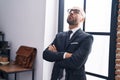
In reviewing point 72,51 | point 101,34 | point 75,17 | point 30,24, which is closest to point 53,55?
point 72,51

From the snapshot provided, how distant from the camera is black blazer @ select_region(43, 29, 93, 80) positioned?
2.21 metres

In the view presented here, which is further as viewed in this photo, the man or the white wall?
the white wall

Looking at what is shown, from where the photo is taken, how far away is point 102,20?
2.69 meters

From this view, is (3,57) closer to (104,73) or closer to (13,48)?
(13,48)

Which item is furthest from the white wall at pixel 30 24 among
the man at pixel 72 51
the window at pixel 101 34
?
the man at pixel 72 51

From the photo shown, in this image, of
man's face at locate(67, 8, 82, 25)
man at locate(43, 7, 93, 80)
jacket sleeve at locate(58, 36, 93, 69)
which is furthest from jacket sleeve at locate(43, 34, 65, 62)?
man's face at locate(67, 8, 82, 25)

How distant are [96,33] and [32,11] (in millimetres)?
1296

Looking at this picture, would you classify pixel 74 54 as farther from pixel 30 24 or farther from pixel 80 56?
pixel 30 24

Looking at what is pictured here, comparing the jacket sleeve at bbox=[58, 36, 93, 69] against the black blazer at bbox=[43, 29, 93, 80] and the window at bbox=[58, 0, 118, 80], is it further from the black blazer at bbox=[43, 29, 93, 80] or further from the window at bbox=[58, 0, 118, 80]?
the window at bbox=[58, 0, 118, 80]

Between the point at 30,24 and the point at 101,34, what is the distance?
1.40 meters

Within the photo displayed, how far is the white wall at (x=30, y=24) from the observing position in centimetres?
322

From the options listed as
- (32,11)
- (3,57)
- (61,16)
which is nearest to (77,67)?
(61,16)

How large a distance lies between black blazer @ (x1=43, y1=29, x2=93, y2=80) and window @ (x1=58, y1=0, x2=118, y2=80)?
1.17ft

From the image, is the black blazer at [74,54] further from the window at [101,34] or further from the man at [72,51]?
the window at [101,34]
